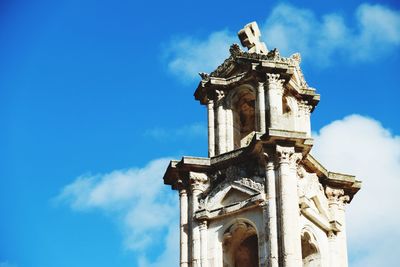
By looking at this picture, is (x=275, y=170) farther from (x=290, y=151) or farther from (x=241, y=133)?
(x=241, y=133)

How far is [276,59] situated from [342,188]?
4479 mm

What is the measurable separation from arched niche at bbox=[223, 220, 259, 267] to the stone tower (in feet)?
0.10

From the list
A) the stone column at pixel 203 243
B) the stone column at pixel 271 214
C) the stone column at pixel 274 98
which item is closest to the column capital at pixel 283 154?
the stone column at pixel 271 214

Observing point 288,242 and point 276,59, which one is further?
point 276,59

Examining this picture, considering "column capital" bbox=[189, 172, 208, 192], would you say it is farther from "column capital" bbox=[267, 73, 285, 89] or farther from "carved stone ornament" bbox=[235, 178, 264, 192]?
"column capital" bbox=[267, 73, 285, 89]

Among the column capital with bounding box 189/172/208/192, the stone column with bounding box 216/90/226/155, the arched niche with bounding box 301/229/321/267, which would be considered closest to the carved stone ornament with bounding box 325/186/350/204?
the arched niche with bounding box 301/229/321/267

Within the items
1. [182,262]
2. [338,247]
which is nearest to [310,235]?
[338,247]

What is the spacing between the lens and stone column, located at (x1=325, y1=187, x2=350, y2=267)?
37719mm

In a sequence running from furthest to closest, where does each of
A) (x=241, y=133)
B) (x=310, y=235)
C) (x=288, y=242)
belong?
(x=241, y=133) → (x=310, y=235) → (x=288, y=242)

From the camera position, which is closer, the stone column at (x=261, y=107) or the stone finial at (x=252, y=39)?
the stone column at (x=261, y=107)

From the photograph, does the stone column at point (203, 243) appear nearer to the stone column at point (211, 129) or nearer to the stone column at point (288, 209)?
the stone column at point (211, 129)

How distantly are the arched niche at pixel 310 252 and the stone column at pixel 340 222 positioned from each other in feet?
1.64

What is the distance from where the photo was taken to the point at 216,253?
120 ft

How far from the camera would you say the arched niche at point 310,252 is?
1465 inches
